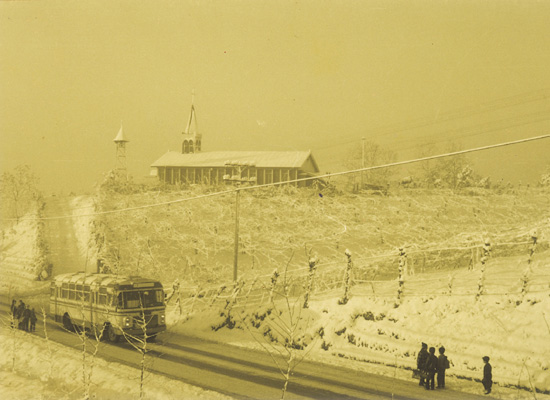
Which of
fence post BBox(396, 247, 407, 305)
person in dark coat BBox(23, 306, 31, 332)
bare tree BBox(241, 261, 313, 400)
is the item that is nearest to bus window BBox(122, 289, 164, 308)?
bare tree BBox(241, 261, 313, 400)

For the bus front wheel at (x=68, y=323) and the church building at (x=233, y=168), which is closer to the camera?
the bus front wheel at (x=68, y=323)

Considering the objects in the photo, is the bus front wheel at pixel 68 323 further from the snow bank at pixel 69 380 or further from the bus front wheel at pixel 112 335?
the snow bank at pixel 69 380

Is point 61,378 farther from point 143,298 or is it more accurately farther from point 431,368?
point 431,368

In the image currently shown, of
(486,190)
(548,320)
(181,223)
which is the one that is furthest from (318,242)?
(548,320)

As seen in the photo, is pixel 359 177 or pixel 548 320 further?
pixel 359 177

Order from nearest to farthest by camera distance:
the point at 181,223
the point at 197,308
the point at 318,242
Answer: the point at 197,308 → the point at 318,242 → the point at 181,223

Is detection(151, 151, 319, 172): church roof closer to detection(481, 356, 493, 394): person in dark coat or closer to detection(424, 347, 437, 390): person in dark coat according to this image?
detection(424, 347, 437, 390): person in dark coat

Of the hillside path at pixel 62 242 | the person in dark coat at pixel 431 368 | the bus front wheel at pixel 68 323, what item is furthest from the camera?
the hillside path at pixel 62 242

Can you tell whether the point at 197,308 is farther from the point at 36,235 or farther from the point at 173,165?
the point at 173,165

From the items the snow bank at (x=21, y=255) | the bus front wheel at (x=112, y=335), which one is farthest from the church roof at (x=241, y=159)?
the bus front wheel at (x=112, y=335)
